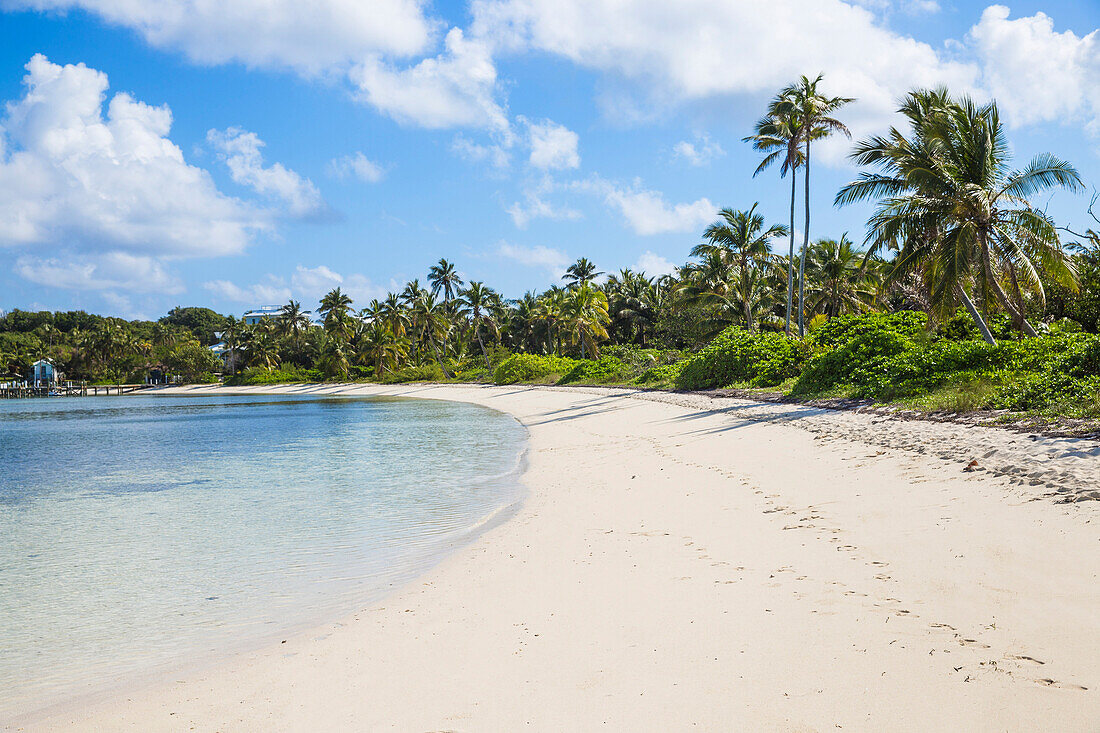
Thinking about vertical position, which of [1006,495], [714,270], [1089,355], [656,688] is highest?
[714,270]

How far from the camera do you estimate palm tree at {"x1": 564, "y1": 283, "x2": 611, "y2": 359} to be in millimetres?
52312

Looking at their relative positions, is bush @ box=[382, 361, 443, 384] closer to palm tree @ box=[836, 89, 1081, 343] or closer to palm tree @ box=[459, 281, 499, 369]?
palm tree @ box=[459, 281, 499, 369]

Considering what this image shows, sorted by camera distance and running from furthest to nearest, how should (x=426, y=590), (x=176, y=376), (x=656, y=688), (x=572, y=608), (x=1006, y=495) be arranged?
(x=176, y=376), (x=1006, y=495), (x=426, y=590), (x=572, y=608), (x=656, y=688)

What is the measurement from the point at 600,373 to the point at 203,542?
36912 millimetres

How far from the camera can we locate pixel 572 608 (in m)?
4.81

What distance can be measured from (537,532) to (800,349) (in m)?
19.4

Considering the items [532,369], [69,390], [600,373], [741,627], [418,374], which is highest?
[532,369]

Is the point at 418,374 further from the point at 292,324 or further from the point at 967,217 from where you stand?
the point at 967,217

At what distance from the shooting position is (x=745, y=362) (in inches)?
1042

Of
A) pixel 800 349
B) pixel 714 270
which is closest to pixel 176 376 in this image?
pixel 714 270

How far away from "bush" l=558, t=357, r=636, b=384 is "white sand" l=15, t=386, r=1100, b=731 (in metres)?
33.9

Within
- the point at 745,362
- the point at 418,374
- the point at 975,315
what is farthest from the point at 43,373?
the point at 975,315

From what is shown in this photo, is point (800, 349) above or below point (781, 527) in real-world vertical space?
above

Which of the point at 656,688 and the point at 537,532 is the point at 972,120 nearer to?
the point at 537,532
